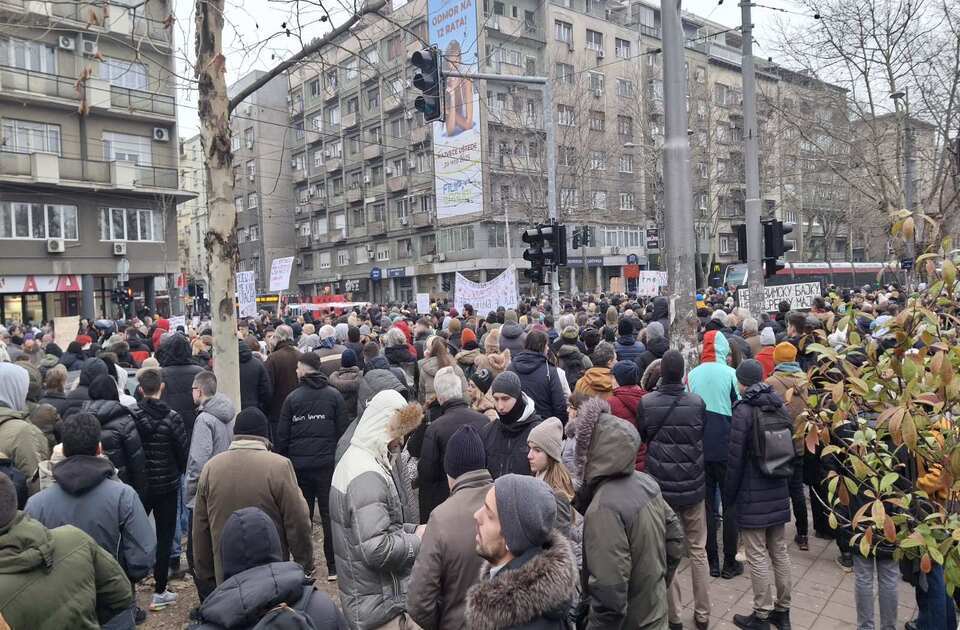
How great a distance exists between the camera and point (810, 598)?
16.9 feet

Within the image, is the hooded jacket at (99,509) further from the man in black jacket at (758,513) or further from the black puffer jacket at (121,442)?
the man in black jacket at (758,513)

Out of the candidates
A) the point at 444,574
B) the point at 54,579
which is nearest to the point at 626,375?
the point at 444,574

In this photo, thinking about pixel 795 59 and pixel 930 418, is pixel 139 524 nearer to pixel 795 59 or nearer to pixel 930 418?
pixel 930 418

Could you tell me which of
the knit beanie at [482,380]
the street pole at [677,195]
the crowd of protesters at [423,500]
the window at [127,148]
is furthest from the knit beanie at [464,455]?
the window at [127,148]

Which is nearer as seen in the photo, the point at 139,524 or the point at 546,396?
the point at 139,524

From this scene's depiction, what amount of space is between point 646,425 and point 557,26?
155 ft

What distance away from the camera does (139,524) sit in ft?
12.9

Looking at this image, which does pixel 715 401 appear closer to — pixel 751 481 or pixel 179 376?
pixel 751 481

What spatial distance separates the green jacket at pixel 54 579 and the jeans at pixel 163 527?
238cm

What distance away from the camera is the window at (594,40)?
48.7 meters

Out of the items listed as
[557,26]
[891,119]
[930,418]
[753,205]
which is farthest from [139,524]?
[557,26]

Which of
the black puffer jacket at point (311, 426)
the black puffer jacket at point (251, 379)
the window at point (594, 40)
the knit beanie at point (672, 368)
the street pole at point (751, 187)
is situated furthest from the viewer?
the window at point (594, 40)

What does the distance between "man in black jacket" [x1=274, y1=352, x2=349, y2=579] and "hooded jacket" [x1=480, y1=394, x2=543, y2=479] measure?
1.84 m

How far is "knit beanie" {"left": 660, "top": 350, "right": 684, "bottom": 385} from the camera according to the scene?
16.0 feet
